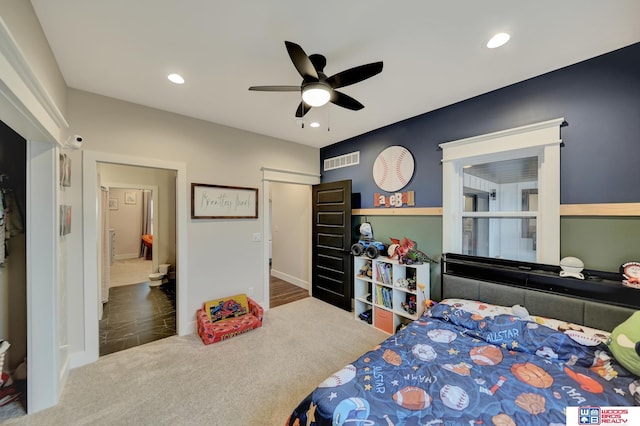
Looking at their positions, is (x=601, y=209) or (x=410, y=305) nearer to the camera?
(x=601, y=209)

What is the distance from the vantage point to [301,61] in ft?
4.79

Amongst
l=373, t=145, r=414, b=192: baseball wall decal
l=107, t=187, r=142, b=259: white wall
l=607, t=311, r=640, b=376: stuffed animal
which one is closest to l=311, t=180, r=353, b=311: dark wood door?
l=373, t=145, r=414, b=192: baseball wall decal

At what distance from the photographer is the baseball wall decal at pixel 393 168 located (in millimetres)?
3041

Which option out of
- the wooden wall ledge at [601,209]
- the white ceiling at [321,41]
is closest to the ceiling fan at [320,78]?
the white ceiling at [321,41]

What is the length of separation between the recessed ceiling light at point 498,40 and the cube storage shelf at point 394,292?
205cm

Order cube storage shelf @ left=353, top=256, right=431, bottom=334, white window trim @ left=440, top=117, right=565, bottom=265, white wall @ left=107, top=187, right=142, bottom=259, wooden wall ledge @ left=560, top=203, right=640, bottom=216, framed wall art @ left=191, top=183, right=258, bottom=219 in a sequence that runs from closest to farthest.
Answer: wooden wall ledge @ left=560, top=203, right=640, bottom=216 < white window trim @ left=440, top=117, right=565, bottom=265 < cube storage shelf @ left=353, top=256, right=431, bottom=334 < framed wall art @ left=191, top=183, right=258, bottom=219 < white wall @ left=107, top=187, right=142, bottom=259

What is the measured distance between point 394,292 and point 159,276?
4.45 meters

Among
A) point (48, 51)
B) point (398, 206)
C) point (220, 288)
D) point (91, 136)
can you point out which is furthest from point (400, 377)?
point (91, 136)

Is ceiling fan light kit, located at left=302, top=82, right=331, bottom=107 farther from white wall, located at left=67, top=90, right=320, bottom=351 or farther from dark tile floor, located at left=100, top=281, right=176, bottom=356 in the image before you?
dark tile floor, located at left=100, top=281, right=176, bottom=356

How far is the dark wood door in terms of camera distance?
3.53 metres

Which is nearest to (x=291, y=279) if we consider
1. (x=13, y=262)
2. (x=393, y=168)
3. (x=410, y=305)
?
(x=410, y=305)

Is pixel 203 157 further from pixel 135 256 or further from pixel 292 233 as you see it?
pixel 135 256

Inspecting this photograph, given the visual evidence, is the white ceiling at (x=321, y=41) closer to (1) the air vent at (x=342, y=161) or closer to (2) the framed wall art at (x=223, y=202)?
(2) the framed wall art at (x=223, y=202)

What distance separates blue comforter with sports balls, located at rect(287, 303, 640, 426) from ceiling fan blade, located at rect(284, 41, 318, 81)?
1865 mm
